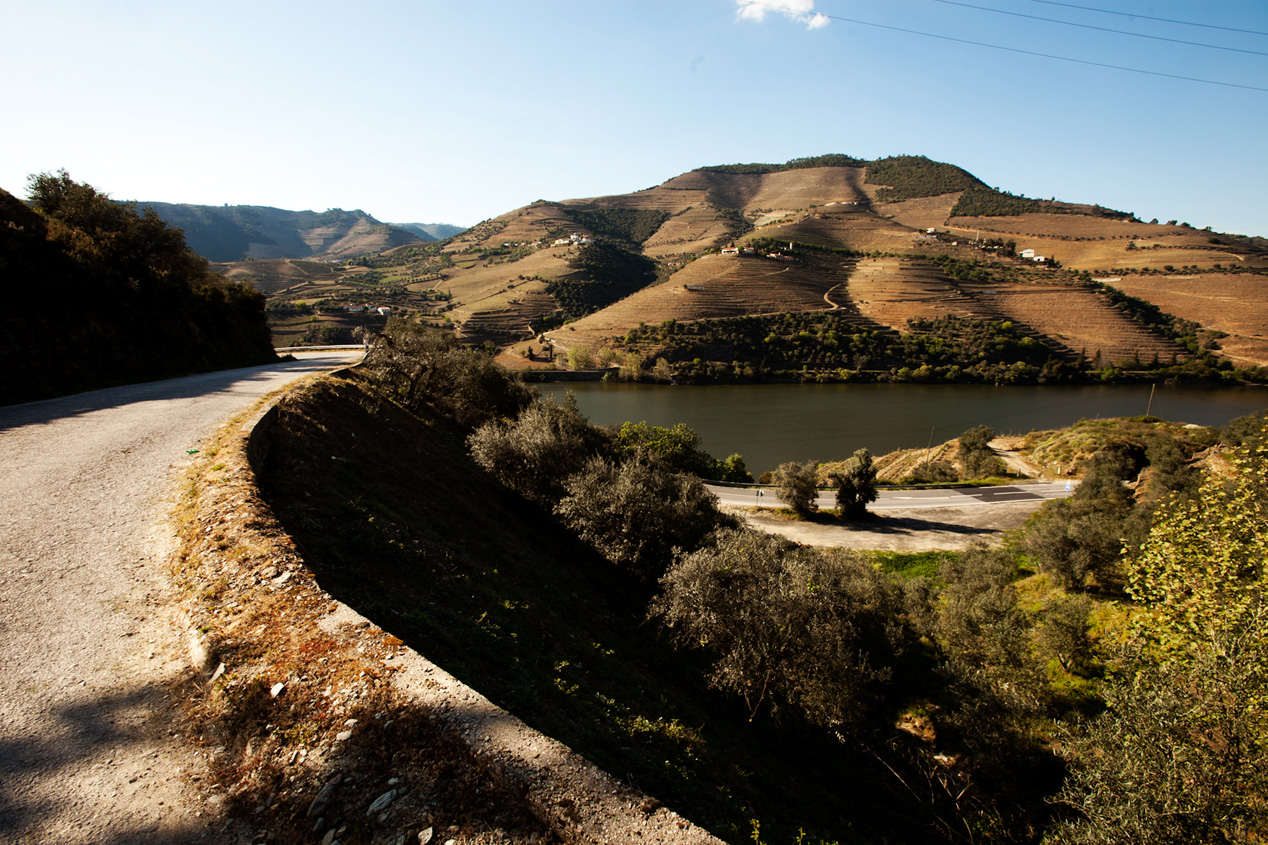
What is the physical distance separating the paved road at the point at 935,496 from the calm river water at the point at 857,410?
40.1ft

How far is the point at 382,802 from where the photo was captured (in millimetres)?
2893

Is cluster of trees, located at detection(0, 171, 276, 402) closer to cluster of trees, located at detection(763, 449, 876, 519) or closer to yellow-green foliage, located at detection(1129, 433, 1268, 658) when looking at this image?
yellow-green foliage, located at detection(1129, 433, 1268, 658)

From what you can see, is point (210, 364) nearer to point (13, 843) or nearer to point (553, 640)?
point (553, 640)

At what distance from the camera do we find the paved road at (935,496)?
25922 mm

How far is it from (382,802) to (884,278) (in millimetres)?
109559

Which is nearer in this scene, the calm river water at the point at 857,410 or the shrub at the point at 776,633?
the shrub at the point at 776,633

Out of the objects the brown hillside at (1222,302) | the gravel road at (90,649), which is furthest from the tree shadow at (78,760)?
the brown hillside at (1222,302)

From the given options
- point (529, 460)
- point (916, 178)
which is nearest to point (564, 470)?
point (529, 460)

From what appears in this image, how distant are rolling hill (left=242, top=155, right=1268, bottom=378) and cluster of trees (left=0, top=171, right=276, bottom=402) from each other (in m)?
57.7

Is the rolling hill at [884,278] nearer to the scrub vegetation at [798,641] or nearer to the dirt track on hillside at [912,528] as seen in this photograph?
the dirt track on hillside at [912,528]

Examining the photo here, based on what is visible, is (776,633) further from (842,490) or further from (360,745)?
(842,490)

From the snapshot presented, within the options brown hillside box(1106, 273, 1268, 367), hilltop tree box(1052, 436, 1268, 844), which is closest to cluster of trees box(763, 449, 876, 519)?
hilltop tree box(1052, 436, 1268, 844)

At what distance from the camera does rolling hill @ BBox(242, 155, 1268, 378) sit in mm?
77812

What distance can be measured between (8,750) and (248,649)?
46.4 inches
